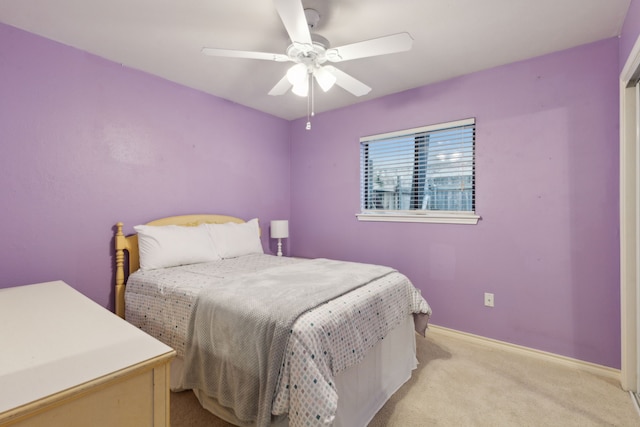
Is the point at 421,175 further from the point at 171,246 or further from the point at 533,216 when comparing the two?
the point at 171,246

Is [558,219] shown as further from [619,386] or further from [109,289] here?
[109,289]

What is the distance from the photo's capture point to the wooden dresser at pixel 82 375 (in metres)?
0.73

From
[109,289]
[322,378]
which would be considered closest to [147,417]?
[322,378]

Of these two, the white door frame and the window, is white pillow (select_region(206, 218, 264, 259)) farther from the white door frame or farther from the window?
the white door frame

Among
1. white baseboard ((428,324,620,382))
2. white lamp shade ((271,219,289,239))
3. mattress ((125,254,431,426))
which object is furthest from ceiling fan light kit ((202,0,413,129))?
white baseboard ((428,324,620,382))

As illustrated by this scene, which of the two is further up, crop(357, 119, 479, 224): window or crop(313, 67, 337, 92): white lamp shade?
crop(313, 67, 337, 92): white lamp shade

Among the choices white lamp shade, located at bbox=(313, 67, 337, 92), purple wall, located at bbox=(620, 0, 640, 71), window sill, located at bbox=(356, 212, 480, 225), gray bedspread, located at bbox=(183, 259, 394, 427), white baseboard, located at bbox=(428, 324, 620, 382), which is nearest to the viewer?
gray bedspread, located at bbox=(183, 259, 394, 427)

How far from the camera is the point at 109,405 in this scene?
0.81 meters

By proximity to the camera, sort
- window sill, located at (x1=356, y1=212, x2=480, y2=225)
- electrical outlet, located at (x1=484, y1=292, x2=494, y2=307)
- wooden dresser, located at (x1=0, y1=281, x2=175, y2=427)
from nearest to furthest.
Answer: wooden dresser, located at (x1=0, y1=281, x2=175, y2=427), electrical outlet, located at (x1=484, y1=292, x2=494, y2=307), window sill, located at (x1=356, y1=212, x2=480, y2=225)

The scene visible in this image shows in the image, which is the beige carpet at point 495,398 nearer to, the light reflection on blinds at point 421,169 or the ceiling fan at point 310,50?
the light reflection on blinds at point 421,169

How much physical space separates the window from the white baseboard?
3.36ft

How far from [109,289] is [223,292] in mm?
1435

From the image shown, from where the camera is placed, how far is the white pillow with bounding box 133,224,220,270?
2.39m

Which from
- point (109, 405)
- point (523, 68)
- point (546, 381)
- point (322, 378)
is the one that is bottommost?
point (546, 381)
